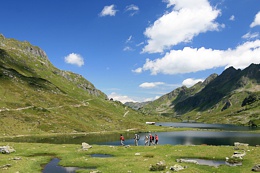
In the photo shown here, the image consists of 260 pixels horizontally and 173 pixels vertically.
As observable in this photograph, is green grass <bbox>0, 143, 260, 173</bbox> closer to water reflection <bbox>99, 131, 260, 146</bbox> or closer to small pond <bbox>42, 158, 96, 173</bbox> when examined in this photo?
small pond <bbox>42, 158, 96, 173</bbox>

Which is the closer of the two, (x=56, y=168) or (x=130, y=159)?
(x=56, y=168)

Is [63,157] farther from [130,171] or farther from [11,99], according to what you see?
[11,99]

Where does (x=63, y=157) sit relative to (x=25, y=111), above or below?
below

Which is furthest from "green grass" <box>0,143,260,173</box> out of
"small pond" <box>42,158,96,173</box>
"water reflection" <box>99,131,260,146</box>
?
"water reflection" <box>99,131,260,146</box>

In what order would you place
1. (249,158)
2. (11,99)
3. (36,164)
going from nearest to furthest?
(249,158), (36,164), (11,99)

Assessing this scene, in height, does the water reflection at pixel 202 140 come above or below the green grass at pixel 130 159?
below

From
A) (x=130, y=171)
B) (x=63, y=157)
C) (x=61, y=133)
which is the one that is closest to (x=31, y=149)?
(x=63, y=157)

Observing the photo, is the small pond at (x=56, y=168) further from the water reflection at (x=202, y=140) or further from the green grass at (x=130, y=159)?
the water reflection at (x=202, y=140)

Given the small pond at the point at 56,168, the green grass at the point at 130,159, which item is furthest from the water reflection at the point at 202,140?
the small pond at the point at 56,168

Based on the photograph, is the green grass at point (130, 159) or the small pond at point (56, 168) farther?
the small pond at point (56, 168)

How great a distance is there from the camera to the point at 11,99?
188 m

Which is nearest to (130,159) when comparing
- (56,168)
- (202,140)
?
(56,168)

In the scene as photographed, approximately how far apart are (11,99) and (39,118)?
40773mm

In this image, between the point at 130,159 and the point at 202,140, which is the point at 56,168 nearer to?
the point at 130,159
